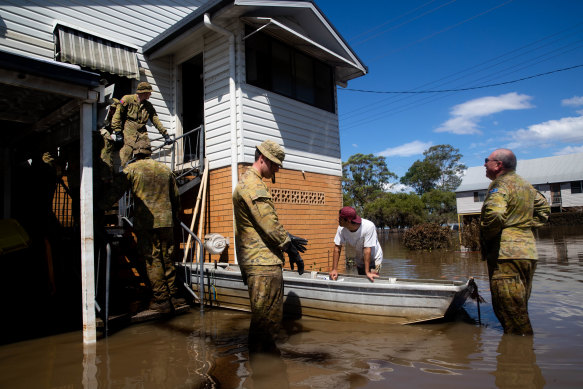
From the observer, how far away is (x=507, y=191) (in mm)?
3488

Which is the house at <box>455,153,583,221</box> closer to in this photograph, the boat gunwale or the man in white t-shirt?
the man in white t-shirt

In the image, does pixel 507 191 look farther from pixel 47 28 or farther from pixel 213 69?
pixel 47 28

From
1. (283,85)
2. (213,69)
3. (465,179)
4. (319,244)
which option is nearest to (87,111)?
(213,69)

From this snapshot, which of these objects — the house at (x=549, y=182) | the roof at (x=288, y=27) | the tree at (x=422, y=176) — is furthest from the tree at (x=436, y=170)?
the roof at (x=288, y=27)

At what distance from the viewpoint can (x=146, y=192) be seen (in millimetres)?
5109

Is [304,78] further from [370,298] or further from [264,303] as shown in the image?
[264,303]

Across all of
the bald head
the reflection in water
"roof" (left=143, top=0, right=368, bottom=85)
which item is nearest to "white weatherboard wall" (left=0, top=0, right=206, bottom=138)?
"roof" (left=143, top=0, right=368, bottom=85)

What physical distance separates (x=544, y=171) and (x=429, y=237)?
23339 millimetres

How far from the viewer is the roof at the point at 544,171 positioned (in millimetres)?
30914

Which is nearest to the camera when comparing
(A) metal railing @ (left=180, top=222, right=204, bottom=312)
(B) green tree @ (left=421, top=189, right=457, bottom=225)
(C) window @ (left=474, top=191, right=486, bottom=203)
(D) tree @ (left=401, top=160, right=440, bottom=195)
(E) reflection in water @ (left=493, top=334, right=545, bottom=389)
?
(E) reflection in water @ (left=493, top=334, right=545, bottom=389)

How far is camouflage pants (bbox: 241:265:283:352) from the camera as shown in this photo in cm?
311

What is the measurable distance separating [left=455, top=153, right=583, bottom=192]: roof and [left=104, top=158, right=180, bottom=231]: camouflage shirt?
33.1 m

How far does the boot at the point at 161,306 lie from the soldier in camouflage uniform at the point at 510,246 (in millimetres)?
4106

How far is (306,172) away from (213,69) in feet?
10.4
